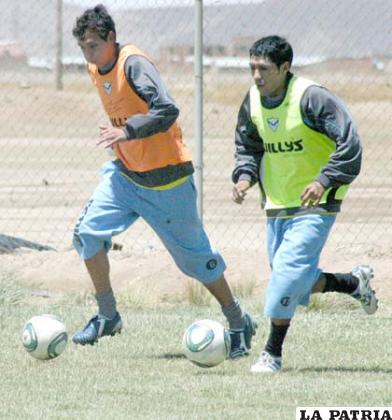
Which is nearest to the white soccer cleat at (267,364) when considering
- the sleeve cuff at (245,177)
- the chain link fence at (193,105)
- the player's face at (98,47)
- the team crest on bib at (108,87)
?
the sleeve cuff at (245,177)

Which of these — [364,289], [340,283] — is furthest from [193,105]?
[340,283]

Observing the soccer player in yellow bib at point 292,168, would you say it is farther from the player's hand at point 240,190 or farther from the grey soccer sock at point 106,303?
the grey soccer sock at point 106,303

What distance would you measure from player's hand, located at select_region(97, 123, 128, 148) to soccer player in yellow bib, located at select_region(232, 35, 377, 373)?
70 centimetres

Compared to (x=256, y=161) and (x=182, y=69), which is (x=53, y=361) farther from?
(x=182, y=69)

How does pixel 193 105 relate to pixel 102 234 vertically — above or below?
below

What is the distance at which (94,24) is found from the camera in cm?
908

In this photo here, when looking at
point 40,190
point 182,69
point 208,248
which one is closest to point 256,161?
point 208,248

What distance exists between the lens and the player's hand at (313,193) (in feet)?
27.5

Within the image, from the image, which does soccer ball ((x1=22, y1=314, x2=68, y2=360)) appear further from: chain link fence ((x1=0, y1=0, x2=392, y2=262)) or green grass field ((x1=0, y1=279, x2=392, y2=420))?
chain link fence ((x1=0, y1=0, x2=392, y2=262))

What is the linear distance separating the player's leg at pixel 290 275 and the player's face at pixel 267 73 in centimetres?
76

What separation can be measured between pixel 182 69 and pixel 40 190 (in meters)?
18.4

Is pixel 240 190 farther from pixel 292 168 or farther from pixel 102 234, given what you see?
pixel 102 234

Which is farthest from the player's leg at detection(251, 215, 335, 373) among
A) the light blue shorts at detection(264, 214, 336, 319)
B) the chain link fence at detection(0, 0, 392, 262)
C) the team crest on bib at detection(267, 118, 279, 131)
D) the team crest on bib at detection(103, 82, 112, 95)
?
the chain link fence at detection(0, 0, 392, 262)

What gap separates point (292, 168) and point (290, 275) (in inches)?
24.0
